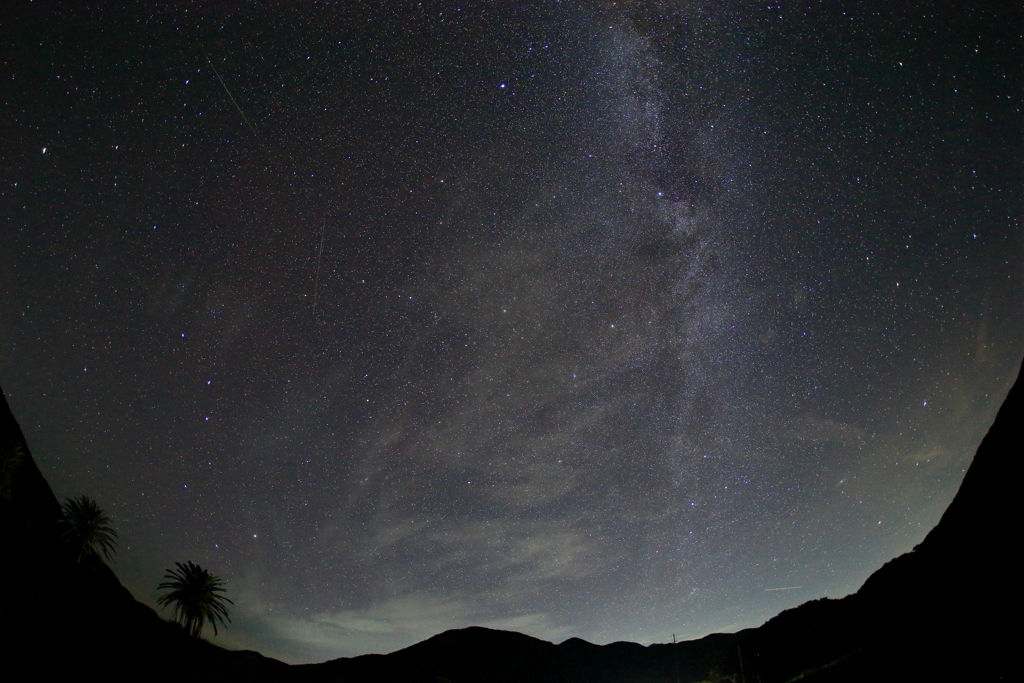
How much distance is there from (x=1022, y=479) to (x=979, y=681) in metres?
9.34

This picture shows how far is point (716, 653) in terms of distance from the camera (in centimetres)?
13038

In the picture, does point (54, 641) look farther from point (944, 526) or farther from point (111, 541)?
point (944, 526)

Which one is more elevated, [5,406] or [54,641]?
[5,406]

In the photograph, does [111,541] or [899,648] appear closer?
[899,648]

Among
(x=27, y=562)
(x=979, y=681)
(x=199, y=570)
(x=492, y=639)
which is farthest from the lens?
(x=492, y=639)

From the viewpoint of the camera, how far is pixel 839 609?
68.1 metres

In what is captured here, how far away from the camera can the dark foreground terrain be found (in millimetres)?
25617

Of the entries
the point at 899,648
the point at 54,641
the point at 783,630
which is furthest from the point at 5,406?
the point at 783,630

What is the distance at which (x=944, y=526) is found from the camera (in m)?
41.1

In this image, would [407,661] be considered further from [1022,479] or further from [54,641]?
[1022,479]

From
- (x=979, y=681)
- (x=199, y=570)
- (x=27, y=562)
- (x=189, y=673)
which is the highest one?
(x=199, y=570)

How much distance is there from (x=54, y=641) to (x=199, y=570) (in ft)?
82.5

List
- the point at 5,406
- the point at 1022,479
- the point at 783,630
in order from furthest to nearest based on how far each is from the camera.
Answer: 1. the point at 783,630
2. the point at 5,406
3. the point at 1022,479

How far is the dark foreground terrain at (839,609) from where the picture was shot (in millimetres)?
25617
